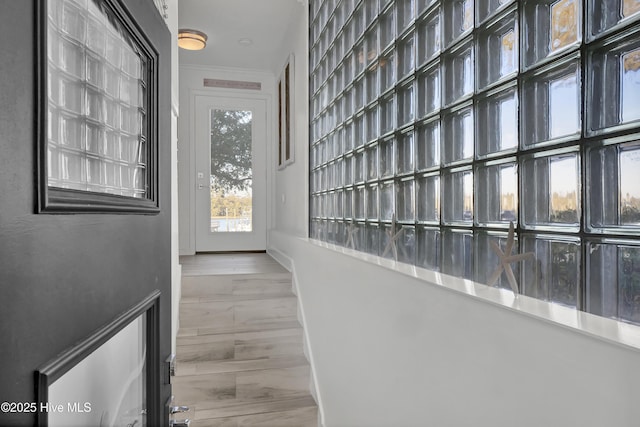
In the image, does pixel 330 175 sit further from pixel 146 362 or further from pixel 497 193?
pixel 146 362

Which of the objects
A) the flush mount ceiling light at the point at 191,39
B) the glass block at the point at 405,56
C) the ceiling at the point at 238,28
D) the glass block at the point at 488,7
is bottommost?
the glass block at the point at 488,7

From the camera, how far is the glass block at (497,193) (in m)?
0.81

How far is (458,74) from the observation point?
0.99m

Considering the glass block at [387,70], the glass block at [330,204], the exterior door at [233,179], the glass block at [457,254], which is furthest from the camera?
the exterior door at [233,179]

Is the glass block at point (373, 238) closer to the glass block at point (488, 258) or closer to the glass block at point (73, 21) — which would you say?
the glass block at point (488, 258)

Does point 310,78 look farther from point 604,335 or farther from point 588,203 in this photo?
point 604,335

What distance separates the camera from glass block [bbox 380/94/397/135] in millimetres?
1338

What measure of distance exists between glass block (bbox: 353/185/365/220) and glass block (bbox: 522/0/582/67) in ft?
2.98

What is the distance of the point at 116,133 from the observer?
2.24 ft

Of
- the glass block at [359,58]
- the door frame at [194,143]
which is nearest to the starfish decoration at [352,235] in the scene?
the glass block at [359,58]

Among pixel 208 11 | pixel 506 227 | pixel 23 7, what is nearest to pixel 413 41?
pixel 506 227

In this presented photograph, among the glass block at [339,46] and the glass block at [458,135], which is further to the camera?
the glass block at [339,46]

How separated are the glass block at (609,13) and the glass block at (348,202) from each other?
1.16 meters

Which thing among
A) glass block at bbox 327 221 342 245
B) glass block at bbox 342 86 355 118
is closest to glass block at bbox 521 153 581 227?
glass block at bbox 342 86 355 118
